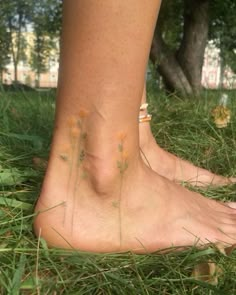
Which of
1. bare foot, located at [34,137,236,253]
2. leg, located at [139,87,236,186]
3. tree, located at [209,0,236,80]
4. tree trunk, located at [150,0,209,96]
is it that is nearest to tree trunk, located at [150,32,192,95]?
tree trunk, located at [150,0,209,96]

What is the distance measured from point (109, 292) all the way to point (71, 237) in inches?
5.6

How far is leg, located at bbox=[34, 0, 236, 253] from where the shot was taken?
69 centimetres

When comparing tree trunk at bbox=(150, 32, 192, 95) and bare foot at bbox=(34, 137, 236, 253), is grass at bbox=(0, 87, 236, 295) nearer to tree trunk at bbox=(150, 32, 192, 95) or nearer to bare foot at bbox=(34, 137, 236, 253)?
bare foot at bbox=(34, 137, 236, 253)

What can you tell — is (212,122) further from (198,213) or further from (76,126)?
(76,126)

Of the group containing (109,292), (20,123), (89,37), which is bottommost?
(109,292)

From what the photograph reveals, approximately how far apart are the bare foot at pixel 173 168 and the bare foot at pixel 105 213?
0.32 meters

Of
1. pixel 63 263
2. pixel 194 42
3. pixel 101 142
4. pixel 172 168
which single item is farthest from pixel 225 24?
pixel 63 263

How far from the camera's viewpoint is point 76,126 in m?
0.74

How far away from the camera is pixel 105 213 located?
743mm

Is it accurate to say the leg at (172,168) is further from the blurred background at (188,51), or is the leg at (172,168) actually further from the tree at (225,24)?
the tree at (225,24)

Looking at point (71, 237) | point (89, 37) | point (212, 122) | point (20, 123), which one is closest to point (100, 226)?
point (71, 237)

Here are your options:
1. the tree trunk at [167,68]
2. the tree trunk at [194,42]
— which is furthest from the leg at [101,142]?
the tree trunk at [194,42]

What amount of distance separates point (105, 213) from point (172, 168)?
46 cm

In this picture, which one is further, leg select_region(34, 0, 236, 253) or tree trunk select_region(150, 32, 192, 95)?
tree trunk select_region(150, 32, 192, 95)
